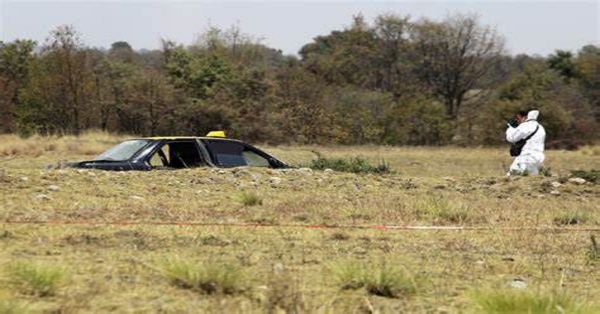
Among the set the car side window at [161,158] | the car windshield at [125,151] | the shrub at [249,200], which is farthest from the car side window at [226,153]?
the shrub at [249,200]

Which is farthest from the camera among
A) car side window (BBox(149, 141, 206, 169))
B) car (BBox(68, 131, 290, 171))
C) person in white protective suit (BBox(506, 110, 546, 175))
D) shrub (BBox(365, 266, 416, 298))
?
person in white protective suit (BBox(506, 110, 546, 175))

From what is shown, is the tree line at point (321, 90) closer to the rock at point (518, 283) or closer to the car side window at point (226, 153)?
the car side window at point (226, 153)

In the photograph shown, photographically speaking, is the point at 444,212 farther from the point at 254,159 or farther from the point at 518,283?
the point at 254,159

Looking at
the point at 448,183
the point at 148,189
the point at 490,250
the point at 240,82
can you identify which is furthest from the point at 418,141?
the point at 490,250

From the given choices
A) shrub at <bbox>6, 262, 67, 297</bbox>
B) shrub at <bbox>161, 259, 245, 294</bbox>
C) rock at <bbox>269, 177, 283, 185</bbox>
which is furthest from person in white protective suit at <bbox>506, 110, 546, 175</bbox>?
shrub at <bbox>6, 262, 67, 297</bbox>

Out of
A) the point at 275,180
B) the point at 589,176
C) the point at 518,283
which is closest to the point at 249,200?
the point at 275,180

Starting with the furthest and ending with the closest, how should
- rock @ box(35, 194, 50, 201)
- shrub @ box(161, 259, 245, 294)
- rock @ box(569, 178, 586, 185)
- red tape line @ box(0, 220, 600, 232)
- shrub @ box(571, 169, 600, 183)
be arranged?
shrub @ box(571, 169, 600, 183), rock @ box(569, 178, 586, 185), rock @ box(35, 194, 50, 201), red tape line @ box(0, 220, 600, 232), shrub @ box(161, 259, 245, 294)

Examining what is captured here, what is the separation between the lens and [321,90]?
172 ft

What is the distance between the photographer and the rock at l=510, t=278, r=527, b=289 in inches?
212

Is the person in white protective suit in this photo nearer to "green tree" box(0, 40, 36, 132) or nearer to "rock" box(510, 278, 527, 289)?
"rock" box(510, 278, 527, 289)

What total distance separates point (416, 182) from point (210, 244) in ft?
25.0

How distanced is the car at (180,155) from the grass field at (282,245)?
79cm

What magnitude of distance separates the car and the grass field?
0.79 m

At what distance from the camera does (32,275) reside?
4.86 meters
